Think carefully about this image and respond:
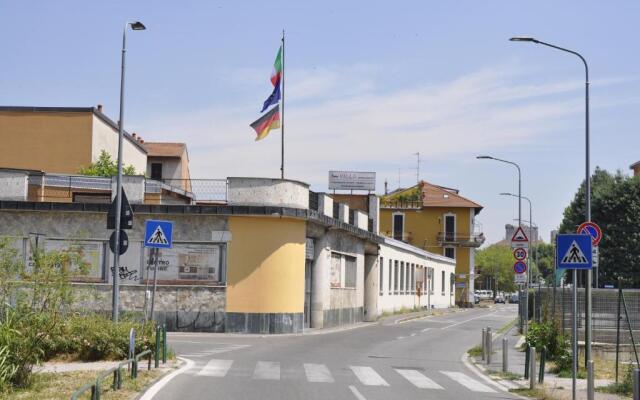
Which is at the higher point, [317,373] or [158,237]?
[158,237]

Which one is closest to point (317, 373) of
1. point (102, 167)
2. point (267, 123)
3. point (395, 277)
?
point (267, 123)

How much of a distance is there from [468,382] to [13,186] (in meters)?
20.1

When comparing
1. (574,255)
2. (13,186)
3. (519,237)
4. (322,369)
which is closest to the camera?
(574,255)

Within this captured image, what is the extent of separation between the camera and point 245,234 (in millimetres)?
32625

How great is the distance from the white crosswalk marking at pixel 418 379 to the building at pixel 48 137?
107ft

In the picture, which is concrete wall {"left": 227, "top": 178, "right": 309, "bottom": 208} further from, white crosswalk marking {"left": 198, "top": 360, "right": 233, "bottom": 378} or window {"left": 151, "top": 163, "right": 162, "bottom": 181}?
window {"left": 151, "top": 163, "right": 162, "bottom": 181}

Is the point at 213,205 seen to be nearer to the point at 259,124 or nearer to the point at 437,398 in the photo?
the point at 259,124

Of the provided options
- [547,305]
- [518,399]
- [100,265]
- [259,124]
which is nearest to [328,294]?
[259,124]

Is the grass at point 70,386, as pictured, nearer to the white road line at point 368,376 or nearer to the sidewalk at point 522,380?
the white road line at point 368,376

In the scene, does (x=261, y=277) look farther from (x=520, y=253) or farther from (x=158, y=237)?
(x=158, y=237)

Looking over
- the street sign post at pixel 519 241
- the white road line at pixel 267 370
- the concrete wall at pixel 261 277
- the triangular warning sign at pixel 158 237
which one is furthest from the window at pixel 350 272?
the triangular warning sign at pixel 158 237

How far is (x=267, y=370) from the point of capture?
1859cm

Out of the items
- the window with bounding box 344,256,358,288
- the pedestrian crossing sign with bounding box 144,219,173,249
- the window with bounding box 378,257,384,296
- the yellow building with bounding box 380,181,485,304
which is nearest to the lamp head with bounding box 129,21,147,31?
the pedestrian crossing sign with bounding box 144,219,173,249

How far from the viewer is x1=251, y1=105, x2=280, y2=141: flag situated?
120ft
